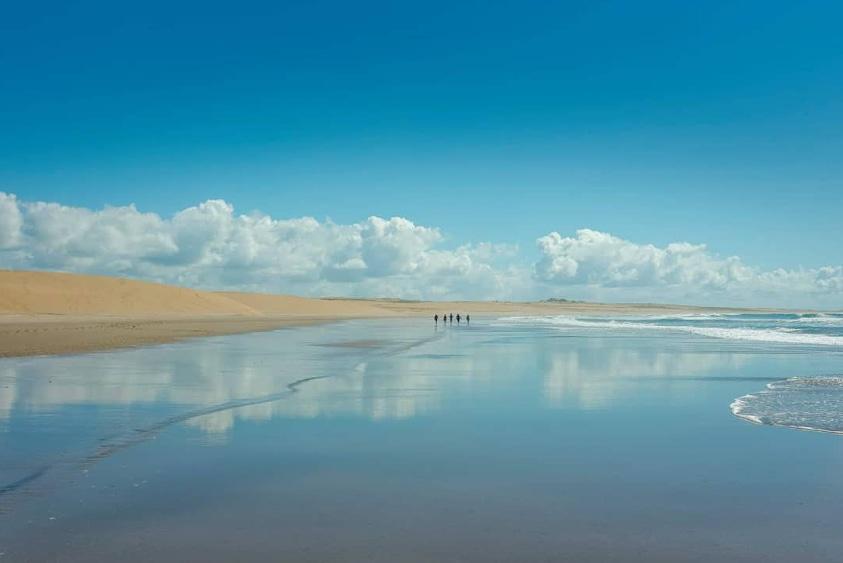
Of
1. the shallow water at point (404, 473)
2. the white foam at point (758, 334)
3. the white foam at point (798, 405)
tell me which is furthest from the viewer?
the white foam at point (758, 334)

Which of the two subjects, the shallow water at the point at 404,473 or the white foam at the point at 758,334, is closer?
the shallow water at the point at 404,473

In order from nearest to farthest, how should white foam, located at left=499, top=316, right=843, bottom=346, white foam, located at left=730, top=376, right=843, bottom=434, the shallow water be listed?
the shallow water
white foam, located at left=730, top=376, right=843, bottom=434
white foam, located at left=499, top=316, right=843, bottom=346

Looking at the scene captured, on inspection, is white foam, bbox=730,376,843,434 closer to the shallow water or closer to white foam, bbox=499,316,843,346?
the shallow water

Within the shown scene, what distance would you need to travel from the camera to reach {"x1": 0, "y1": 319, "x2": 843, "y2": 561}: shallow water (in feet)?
20.7

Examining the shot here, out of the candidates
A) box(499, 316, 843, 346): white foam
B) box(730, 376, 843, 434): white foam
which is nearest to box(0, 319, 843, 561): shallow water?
box(730, 376, 843, 434): white foam

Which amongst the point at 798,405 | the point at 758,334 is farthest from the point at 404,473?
the point at 758,334

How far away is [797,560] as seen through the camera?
5.93m

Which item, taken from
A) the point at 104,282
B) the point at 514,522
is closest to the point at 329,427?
the point at 514,522

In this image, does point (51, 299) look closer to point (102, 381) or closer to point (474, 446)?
point (102, 381)

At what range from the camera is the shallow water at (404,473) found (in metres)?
6.30

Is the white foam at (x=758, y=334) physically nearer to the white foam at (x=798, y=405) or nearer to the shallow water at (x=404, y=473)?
the white foam at (x=798, y=405)

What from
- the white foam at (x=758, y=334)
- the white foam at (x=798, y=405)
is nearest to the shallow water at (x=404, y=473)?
the white foam at (x=798, y=405)

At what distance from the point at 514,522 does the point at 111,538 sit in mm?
3618

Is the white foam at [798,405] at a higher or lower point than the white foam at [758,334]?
higher
